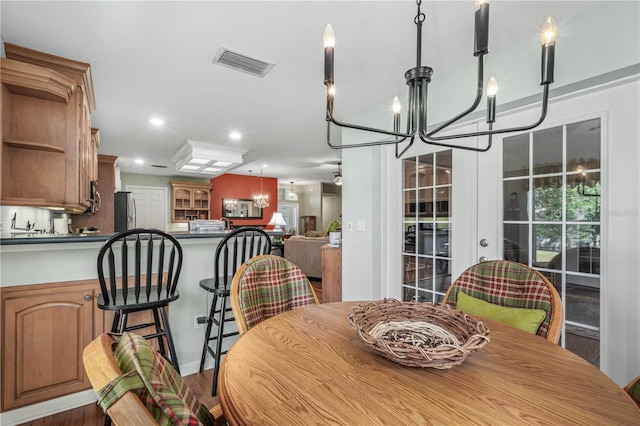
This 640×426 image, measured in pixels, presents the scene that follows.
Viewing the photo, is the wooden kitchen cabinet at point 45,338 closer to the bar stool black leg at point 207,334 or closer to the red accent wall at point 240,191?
the bar stool black leg at point 207,334

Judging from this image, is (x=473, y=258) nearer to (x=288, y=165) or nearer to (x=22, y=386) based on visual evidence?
(x=22, y=386)

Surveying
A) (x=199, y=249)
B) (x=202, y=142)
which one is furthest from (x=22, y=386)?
(x=202, y=142)

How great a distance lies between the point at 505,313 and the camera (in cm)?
138

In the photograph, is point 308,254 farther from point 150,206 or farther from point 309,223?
point 309,223

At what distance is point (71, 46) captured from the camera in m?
2.11

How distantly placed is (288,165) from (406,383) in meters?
6.39

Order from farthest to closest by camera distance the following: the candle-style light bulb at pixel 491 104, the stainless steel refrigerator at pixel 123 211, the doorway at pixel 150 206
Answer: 1. the doorway at pixel 150 206
2. the stainless steel refrigerator at pixel 123 211
3. the candle-style light bulb at pixel 491 104

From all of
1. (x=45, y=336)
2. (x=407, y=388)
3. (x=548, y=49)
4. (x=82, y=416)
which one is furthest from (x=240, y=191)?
(x=407, y=388)

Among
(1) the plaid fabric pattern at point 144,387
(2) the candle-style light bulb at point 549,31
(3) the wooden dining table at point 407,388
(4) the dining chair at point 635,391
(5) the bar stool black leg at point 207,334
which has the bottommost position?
(5) the bar stool black leg at point 207,334

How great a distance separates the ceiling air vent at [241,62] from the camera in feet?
7.25

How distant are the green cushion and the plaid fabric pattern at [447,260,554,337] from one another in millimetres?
32

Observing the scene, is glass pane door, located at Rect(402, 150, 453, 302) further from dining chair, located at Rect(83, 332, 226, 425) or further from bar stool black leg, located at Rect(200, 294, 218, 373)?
dining chair, located at Rect(83, 332, 226, 425)

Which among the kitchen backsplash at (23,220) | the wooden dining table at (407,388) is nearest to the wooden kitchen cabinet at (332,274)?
the wooden dining table at (407,388)

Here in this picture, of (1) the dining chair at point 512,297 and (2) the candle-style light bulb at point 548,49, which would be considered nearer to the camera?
(2) the candle-style light bulb at point 548,49
